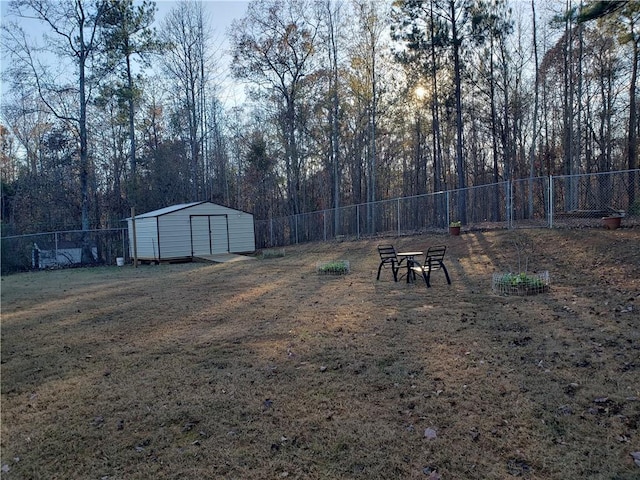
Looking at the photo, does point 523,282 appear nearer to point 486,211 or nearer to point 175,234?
point 486,211

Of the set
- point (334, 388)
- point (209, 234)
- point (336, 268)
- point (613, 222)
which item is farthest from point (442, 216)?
point (334, 388)

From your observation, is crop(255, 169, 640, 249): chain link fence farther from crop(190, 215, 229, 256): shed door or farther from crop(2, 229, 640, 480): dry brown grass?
crop(2, 229, 640, 480): dry brown grass

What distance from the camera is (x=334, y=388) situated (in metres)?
3.49

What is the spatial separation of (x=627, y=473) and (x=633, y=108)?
1931 centimetres

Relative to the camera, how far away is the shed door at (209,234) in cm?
1927

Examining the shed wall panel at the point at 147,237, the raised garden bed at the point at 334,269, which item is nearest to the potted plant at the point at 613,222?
the raised garden bed at the point at 334,269

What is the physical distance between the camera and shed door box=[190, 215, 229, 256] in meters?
19.3

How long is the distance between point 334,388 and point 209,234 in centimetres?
1742

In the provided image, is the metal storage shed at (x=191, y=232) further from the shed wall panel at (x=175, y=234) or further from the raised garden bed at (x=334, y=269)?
the raised garden bed at (x=334, y=269)

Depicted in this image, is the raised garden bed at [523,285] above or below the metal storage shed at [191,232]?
below

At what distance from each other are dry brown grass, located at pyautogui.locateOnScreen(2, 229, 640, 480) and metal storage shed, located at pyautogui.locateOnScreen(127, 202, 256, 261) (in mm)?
11499

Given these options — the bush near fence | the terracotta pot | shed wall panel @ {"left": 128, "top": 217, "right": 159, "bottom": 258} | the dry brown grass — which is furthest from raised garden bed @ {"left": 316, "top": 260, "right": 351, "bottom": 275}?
the bush near fence

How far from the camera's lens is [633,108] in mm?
16312

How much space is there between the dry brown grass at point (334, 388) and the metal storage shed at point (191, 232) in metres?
11.5
